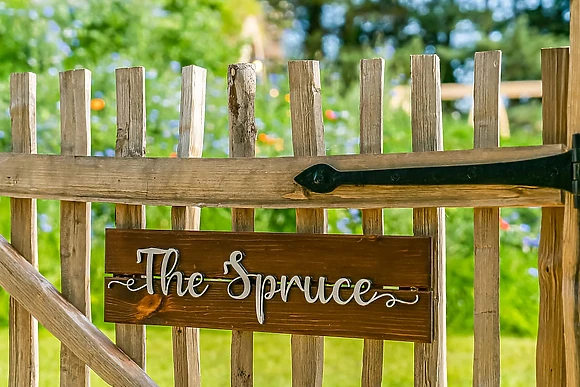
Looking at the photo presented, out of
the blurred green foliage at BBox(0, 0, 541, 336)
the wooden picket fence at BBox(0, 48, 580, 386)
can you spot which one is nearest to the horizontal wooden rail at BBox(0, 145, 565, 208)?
the wooden picket fence at BBox(0, 48, 580, 386)

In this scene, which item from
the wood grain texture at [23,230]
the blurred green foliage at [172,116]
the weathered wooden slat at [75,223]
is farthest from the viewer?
the blurred green foliage at [172,116]

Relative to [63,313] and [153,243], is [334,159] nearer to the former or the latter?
[153,243]

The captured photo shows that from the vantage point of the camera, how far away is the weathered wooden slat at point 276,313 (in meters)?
2.05

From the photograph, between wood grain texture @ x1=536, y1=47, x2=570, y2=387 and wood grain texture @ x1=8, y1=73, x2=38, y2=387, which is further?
wood grain texture @ x1=8, y1=73, x2=38, y2=387

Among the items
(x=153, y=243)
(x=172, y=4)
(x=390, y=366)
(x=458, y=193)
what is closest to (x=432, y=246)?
(x=458, y=193)

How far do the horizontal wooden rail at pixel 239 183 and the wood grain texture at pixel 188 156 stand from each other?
76 millimetres

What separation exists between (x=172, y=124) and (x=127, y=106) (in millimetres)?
3111

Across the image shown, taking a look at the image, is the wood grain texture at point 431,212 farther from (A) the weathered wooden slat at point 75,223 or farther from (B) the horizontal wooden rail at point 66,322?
(A) the weathered wooden slat at point 75,223

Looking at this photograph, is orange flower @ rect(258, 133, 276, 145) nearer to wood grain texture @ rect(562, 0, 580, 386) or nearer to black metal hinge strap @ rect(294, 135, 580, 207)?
black metal hinge strap @ rect(294, 135, 580, 207)

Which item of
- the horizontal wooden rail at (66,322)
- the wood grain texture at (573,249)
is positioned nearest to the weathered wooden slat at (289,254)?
the horizontal wooden rail at (66,322)

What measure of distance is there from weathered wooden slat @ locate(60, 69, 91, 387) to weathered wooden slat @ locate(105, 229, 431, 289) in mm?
183

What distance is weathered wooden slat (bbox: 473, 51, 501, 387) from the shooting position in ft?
6.60

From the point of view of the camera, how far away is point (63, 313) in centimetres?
248

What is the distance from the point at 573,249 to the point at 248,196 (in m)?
0.93
